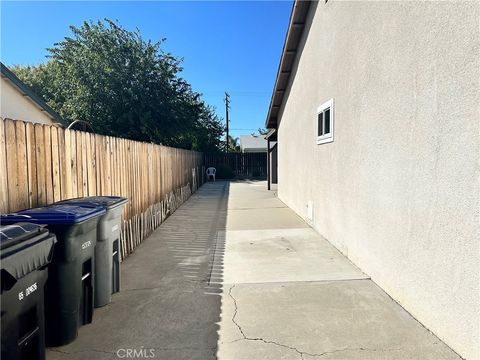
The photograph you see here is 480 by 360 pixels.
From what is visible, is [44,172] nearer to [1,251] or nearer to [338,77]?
[1,251]

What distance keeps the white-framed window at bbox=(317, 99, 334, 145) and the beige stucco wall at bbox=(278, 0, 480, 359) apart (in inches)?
9.4

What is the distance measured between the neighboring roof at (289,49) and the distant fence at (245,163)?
42.8ft

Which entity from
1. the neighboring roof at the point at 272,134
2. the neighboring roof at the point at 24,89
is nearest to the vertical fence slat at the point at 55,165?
the neighboring roof at the point at 24,89

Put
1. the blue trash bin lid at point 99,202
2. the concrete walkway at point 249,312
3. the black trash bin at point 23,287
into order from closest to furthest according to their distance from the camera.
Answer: the black trash bin at point 23,287 → the concrete walkway at point 249,312 → the blue trash bin lid at point 99,202

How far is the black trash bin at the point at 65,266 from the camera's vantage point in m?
2.88

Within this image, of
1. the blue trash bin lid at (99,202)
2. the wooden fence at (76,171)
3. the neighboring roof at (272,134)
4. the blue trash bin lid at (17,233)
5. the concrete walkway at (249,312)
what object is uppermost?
the neighboring roof at (272,134)

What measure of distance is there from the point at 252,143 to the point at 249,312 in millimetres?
37760

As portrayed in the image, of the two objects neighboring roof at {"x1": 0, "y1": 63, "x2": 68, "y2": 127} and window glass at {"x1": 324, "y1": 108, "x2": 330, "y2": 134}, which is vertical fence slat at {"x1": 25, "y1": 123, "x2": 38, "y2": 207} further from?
neighboring roof at {"x1": 0, "y1": 63, "x2": 68, "y2": 127}

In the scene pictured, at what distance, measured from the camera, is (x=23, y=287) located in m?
2.23

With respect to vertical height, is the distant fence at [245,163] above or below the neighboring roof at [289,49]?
below

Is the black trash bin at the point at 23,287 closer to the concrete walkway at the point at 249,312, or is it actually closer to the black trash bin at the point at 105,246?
the concrete walkway at the point at 249,312

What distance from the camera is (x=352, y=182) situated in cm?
546

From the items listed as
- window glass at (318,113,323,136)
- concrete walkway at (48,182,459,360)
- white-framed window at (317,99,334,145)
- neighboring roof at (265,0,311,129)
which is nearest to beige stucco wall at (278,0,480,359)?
white-framed window at (317,99,334,145)

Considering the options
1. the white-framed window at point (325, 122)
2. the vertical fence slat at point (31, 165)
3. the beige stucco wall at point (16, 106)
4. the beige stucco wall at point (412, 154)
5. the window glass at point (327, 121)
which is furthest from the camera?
the beige stucco wall at point (16, 106)
